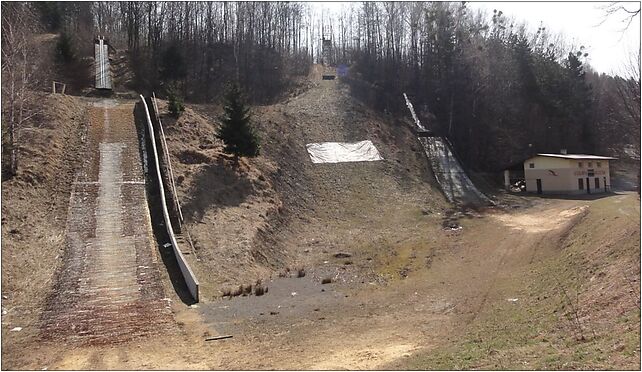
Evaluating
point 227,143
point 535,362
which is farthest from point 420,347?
point 227,143

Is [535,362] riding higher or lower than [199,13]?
lower

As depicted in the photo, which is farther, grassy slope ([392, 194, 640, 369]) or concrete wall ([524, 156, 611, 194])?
concrete wall ([524, 156, 611, 194])

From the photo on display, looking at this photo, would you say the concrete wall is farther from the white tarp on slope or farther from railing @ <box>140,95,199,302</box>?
railing @ <box>140,95,199,302</box>

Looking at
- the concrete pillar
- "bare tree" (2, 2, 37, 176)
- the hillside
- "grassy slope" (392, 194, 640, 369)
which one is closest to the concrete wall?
the concrete pillar

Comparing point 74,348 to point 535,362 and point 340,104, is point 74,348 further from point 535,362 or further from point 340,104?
point 340,104

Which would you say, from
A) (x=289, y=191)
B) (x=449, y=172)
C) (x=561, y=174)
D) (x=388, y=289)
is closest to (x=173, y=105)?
(x=289, y=191)

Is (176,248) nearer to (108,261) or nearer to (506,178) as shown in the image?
(108,261)
